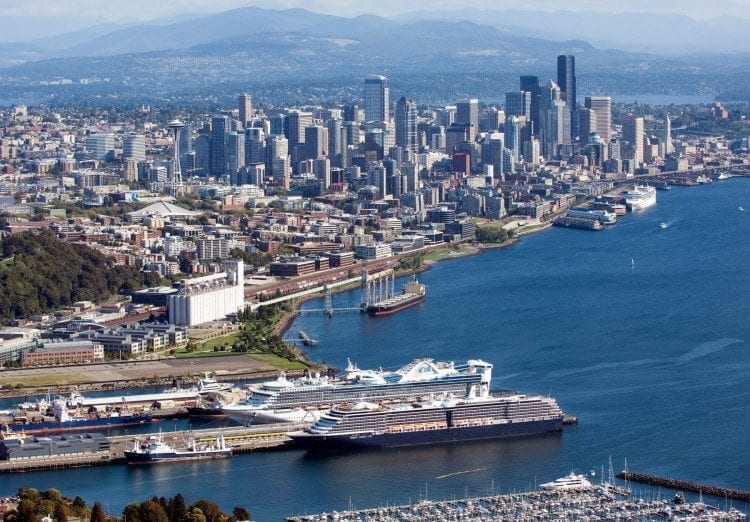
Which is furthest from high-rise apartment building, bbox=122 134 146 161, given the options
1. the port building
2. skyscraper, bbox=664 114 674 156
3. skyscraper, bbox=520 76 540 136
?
the port building

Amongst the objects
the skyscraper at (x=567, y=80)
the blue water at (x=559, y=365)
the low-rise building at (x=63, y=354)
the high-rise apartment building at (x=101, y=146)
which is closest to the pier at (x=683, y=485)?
the blue water at (x=559, y=365)

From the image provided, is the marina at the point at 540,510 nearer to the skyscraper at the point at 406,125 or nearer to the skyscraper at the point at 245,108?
the skyscraper at the point at 406,125

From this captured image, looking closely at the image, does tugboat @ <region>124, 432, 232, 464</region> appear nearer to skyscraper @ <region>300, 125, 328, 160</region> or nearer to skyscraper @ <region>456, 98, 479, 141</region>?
skyscraper @ <region>300, 125, 328, 160</region>

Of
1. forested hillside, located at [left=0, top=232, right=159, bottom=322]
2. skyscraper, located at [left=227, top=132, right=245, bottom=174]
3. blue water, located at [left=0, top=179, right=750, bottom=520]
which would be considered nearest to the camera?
blue water, located at [left=0, top=179, right=750, bottom=520]

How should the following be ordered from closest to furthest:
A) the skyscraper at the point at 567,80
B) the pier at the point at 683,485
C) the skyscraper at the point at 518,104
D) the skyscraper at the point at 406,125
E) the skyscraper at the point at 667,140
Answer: the pier at the point at 683,485 → the skyscraper at the point at 406,125 → the skyscraper at the point at 667,140 → the skyscraper at the point at 518,104 → the skyscraper at the point at 567,80

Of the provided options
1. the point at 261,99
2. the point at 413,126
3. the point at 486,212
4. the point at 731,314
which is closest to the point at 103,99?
the point at 261,99

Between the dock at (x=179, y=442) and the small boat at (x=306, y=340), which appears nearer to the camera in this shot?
the dock at (x=179, y=442)
